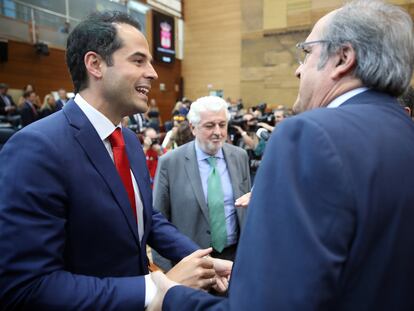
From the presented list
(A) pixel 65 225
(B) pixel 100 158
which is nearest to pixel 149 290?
→ (A) pixel 65 225

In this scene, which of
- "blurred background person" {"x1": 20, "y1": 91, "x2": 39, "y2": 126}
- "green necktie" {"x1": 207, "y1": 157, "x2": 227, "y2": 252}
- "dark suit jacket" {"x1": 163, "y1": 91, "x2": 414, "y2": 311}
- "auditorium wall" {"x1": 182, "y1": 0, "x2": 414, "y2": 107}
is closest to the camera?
"dark suit jacket" {"x1": 163, "y1": 91, "x2": 414, "y2": 311}

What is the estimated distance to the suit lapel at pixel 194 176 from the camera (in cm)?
196

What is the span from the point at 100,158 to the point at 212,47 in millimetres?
12350

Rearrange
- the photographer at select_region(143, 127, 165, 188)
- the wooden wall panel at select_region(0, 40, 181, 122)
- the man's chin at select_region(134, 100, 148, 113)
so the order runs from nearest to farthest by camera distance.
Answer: the man's chin at select_region(134, 100, 148, 113) < the photographer at select_region(143, 127, 165, 188) < the wooden wall panel at select_region(0, 40, 181, 122)

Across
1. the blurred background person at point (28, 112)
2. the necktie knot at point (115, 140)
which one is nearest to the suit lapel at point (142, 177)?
the necktie knot at point (115, 140)

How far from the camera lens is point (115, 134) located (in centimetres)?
121

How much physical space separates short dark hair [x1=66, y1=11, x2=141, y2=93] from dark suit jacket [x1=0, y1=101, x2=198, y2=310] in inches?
6.5

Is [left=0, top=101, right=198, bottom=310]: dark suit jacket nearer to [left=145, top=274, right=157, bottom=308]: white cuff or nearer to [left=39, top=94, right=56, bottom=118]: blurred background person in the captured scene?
[left=145, top=274, right=157, bottom=308]: white cuff

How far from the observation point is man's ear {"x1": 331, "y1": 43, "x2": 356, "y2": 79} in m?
0.76

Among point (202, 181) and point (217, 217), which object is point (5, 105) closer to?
point (202, 181)

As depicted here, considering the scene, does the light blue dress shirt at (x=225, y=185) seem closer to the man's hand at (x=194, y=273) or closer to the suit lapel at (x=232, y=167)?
the suit lapel at (x=232, y=167)

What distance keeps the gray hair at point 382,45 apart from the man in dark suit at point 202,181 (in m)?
1.37

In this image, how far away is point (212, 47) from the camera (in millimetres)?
12664

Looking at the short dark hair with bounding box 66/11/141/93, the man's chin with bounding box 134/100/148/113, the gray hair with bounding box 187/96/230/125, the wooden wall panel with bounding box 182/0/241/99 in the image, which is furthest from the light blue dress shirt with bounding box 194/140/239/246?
the wooden wall panel with bounding box 182/0/241/99
